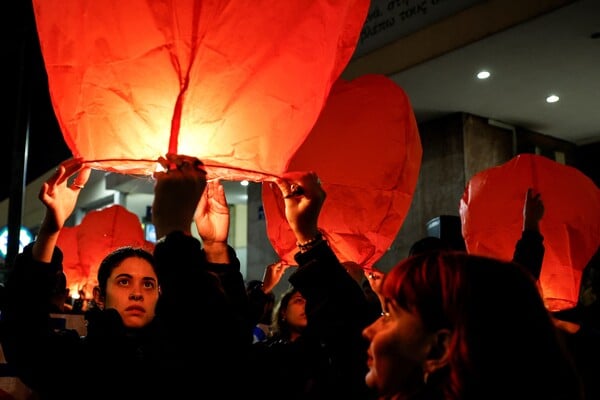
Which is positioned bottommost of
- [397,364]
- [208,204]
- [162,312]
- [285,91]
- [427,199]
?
[397,364]

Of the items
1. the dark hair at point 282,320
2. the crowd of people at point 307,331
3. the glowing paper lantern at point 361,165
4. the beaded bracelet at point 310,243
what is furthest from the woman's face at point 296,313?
the beaded bracelet at point 310,243

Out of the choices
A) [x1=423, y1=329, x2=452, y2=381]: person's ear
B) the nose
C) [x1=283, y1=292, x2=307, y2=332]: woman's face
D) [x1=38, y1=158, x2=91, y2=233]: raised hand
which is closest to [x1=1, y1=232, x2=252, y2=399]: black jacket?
[x1=38, y1=158, x2=91, y2=233]: raised hand

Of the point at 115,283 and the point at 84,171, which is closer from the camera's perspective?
the point at 84,171

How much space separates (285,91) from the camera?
190cm

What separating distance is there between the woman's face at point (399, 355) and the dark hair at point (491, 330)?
1.2 inches

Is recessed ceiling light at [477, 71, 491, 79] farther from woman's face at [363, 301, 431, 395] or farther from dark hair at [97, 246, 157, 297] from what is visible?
woman's face at [363, 301, 431, 395]

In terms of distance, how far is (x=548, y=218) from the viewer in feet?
9.82

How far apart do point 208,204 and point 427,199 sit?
8664 millimetres

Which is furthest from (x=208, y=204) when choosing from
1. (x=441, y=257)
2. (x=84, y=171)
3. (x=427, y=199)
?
(x=427, y=199)

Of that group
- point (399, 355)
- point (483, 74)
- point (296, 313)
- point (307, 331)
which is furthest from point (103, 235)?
point (483, 74)

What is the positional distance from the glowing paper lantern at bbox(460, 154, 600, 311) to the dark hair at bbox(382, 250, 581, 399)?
165 centimetres

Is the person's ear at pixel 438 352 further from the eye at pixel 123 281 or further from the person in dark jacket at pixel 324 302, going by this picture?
the eye at pixel 123 281

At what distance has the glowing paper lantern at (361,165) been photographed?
2.84 metres

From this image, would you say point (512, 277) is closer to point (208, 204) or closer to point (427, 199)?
point (208, 204)
